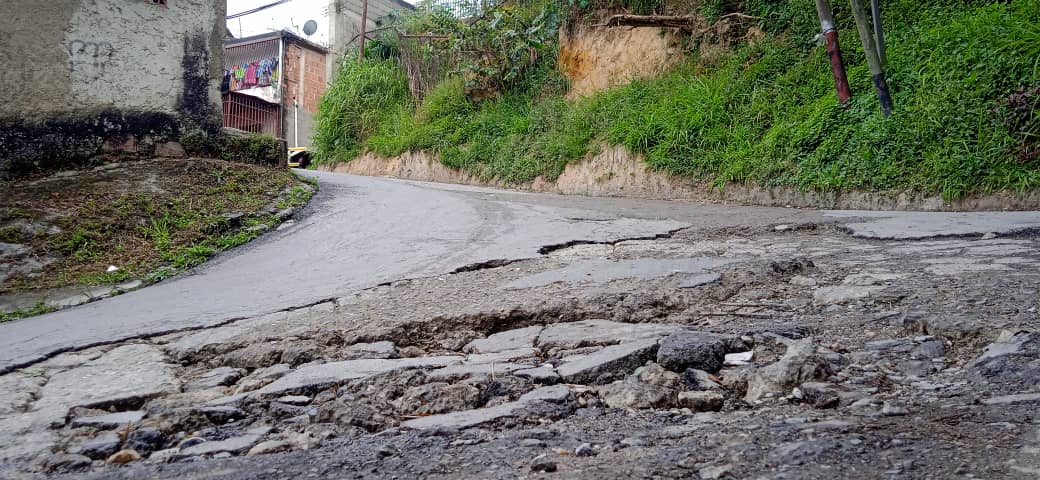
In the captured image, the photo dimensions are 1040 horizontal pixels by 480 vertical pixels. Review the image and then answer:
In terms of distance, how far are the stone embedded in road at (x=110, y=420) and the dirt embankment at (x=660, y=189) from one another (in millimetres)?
6109

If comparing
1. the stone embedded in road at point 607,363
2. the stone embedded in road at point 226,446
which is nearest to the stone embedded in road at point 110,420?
the stone embedded in road at point 226,446

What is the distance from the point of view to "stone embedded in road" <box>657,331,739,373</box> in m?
2.31

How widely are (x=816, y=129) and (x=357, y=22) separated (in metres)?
18.2

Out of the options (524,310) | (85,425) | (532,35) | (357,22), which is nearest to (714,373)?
(524,310)

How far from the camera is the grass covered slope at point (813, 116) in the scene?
6.12 meters

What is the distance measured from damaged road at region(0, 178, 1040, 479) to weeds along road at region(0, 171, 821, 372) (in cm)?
26

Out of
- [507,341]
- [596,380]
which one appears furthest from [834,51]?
[596,380]

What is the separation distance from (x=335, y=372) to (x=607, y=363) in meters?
0.97

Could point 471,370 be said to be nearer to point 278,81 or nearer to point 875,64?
point 875,64

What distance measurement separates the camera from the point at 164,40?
23.2 feet

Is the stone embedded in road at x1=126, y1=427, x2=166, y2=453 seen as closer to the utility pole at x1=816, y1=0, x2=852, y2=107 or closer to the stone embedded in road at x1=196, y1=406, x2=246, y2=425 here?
the stone embedded in road at x1=196, y1=406, x2=246, y2=425

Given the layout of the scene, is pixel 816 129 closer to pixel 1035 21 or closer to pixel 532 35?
pixel 1035 21

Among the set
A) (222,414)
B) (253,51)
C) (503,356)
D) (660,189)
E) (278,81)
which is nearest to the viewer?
(222,414)

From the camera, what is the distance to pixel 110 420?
90.7 inches
